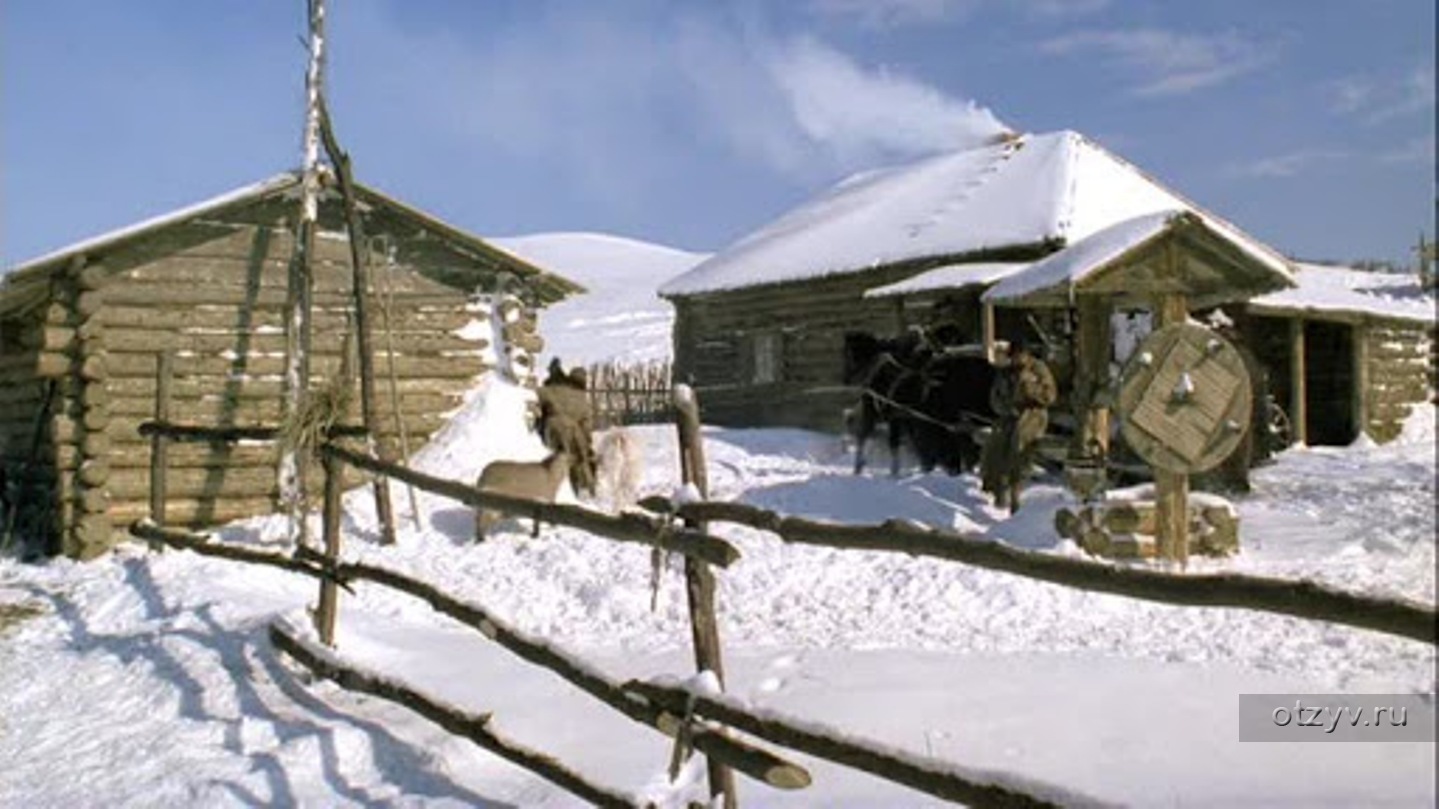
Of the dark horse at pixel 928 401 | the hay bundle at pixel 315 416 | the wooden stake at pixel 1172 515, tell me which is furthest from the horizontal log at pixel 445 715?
the dark horse at pixel 928 401

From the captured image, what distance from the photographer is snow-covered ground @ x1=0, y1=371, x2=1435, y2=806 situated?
4344mm

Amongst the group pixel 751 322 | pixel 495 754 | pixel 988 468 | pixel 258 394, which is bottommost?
pixel 495 754

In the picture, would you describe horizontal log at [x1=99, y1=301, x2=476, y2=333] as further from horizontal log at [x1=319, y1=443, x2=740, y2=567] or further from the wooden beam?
the wooden beam

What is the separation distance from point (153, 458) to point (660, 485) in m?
5.32

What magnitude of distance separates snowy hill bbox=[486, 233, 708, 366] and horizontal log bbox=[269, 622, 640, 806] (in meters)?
11.6

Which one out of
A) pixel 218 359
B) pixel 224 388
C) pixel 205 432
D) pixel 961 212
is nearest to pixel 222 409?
pixel 224 388

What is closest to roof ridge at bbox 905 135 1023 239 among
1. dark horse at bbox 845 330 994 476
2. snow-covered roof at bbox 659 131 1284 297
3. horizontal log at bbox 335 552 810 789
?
snow-covered roof at bbox 659 131 1284 297

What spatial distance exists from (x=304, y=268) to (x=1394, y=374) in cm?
1843

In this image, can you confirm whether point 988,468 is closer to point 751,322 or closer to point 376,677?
point 376,677

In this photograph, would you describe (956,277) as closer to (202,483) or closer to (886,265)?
(886,265)

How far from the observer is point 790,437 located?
19500 millimetres

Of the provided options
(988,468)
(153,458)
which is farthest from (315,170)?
(988,468)

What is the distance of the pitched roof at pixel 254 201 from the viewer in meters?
11.0

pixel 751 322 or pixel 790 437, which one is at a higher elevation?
pixel 751 322
